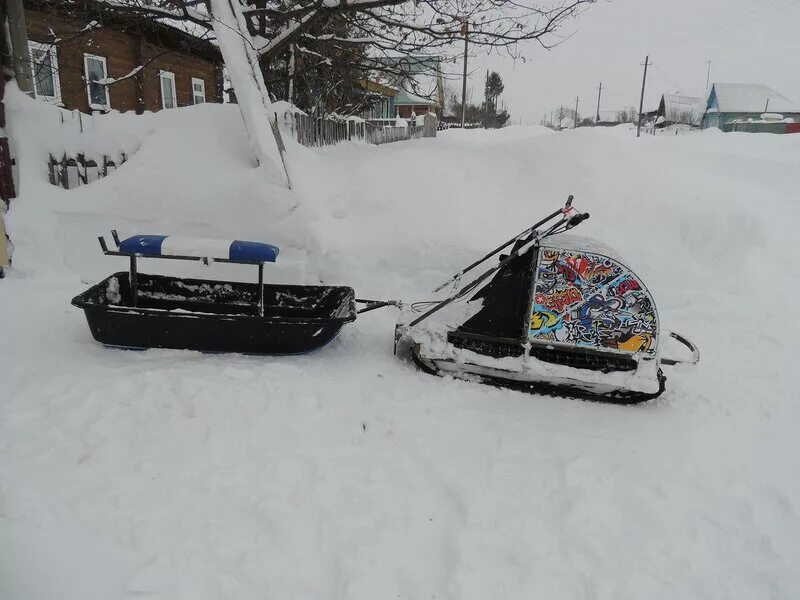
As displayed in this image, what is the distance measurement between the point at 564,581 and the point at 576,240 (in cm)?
259

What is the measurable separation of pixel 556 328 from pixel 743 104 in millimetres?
53360

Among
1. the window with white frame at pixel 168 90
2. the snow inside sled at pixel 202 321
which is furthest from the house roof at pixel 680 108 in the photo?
the snow inside sled at pixel 202 321

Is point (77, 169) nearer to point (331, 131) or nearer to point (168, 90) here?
point (331, 131)

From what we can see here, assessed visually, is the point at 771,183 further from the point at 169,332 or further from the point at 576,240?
the point at 169,332

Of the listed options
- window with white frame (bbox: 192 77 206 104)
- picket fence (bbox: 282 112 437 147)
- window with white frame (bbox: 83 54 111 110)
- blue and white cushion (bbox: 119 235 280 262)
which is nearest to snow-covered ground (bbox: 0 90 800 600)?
blue and white cushion (bbox: 119 235 280 262)

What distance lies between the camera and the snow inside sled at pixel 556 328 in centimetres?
397

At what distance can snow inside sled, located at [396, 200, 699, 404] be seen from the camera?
156 inches

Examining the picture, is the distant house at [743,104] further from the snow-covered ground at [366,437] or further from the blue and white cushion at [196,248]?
the blue and white cushion at [196,248]

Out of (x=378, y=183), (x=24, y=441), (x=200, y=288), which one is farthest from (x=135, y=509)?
(x=378, y=183)

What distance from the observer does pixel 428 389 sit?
4215mm

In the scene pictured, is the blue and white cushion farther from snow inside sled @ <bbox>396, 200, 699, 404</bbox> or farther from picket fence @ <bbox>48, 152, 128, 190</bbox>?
picket fence @ <bbox>48, 152, 128, 190</bbox>

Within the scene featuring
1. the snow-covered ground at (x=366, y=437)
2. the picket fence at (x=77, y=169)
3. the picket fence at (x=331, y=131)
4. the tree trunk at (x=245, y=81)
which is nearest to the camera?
the snow-covered ground at (x=366, y=437)

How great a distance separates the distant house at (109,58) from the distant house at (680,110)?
46.3 meters

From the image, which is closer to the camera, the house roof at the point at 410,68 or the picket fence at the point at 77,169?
the picket fence at the point at 77,169
